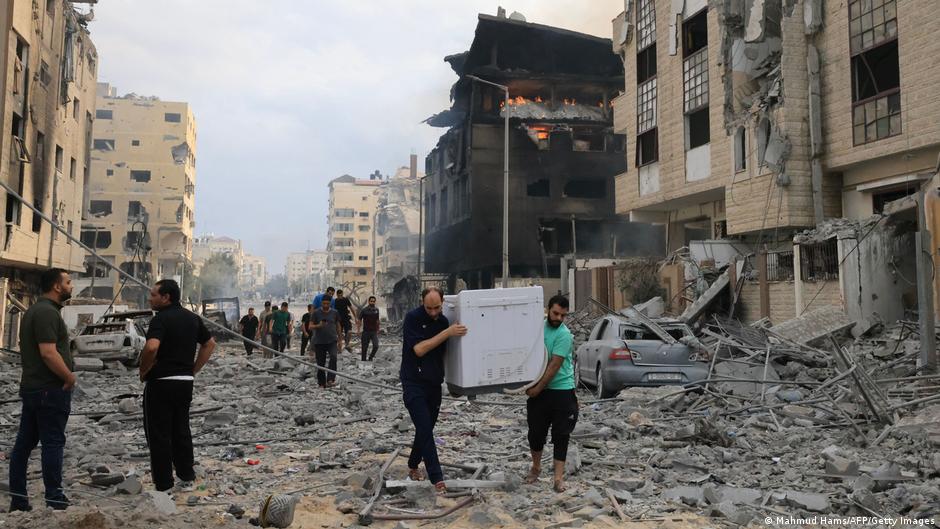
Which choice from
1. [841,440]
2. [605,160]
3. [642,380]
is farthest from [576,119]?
[841,440]

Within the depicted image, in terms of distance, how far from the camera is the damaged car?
57.4ft

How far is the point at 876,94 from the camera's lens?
19.2m

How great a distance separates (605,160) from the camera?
157 feet

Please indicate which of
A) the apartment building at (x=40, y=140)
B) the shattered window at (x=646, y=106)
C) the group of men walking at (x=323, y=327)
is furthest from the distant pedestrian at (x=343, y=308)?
the shattered window at (x=646, y=106)

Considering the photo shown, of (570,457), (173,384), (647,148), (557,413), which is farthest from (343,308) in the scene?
(647,148)

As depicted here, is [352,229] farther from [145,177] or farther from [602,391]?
[602,391]

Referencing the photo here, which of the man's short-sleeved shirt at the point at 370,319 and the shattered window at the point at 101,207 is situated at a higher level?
the shattered window at the point at 101,207

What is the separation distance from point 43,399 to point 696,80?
25.0 m

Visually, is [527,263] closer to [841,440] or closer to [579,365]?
[579,365]

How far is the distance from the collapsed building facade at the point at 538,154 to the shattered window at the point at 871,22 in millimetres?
26115

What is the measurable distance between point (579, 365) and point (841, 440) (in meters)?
6.05

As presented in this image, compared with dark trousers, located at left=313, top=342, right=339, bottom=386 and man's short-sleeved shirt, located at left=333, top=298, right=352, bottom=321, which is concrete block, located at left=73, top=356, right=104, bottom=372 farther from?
dark trousers, located at left=313, top=342, right=339, bottom=386

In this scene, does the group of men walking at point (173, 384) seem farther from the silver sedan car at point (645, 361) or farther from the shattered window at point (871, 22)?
the shattered window at point (871, 22)

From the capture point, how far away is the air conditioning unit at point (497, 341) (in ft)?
18.0
